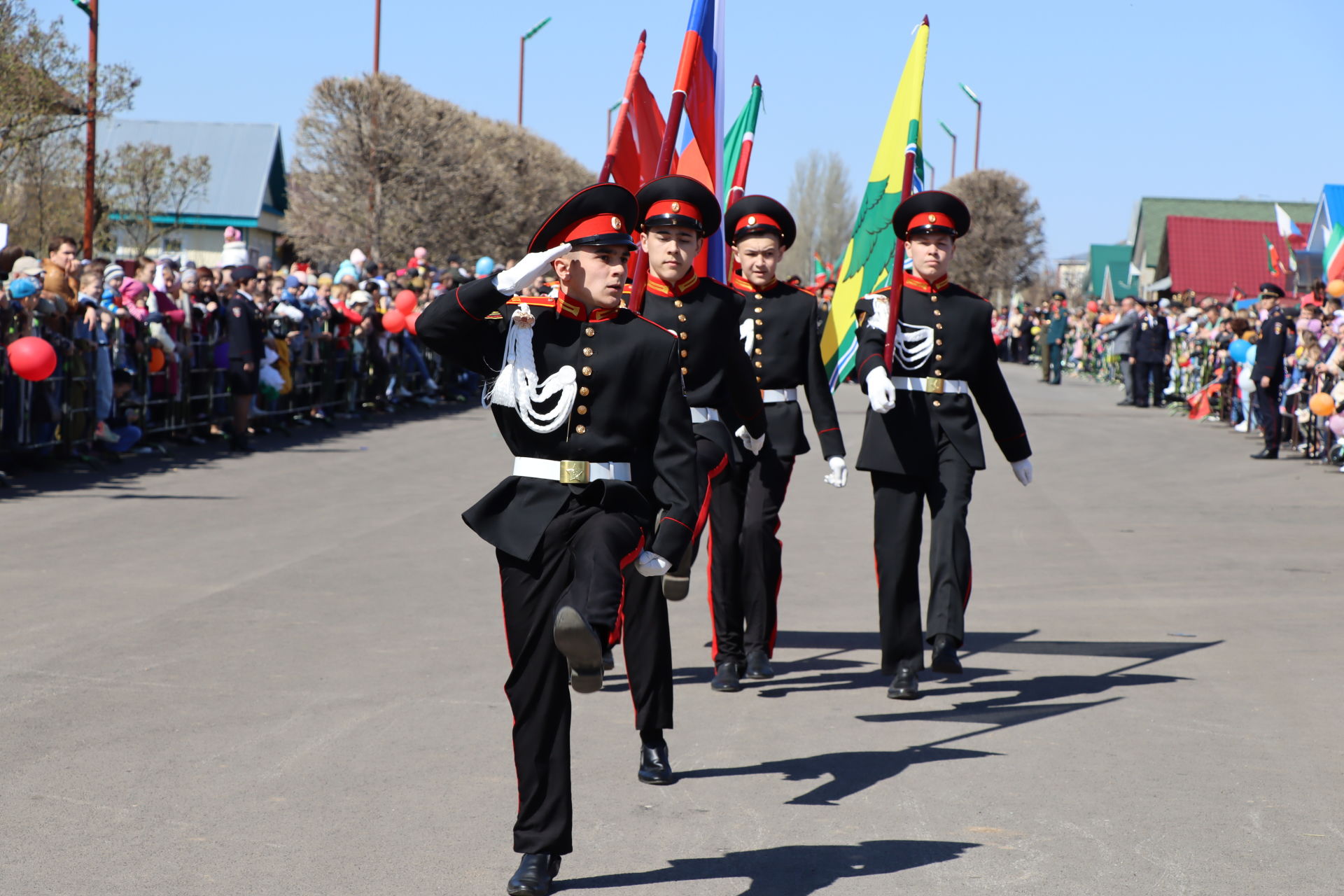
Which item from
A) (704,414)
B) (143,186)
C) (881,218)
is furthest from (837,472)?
(143,186)

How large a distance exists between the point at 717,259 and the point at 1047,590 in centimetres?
370

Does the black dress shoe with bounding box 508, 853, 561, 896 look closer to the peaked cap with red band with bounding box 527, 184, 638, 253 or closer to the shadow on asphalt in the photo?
the shadow on asphalt

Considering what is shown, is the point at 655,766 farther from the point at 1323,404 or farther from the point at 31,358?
the point at 1323,404

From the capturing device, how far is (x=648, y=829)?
5.07 metres

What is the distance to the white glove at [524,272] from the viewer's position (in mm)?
4402

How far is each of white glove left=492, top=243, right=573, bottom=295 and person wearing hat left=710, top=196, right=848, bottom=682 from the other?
2.80 m

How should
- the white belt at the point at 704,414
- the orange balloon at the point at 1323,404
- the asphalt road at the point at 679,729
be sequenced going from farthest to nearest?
1. the orange balloon at the point at 1323,404
2. the white belt at the point at 704,414
3. the asphalt road at the point at 679,729

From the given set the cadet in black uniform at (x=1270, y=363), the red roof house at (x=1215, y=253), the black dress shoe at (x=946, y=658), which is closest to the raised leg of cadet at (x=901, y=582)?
the black dress shoe at (x=946, y=658)

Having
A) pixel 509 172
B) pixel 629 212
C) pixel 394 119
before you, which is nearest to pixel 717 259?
pixel 629 212

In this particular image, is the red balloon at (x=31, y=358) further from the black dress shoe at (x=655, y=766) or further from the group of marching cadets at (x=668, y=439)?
the black dress shoe at (x=655, y=766)

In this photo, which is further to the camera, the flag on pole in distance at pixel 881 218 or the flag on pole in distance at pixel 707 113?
the flag on pole in distance at pixel 881 218

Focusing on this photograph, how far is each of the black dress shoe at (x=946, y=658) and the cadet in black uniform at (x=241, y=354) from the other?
37.6 feet

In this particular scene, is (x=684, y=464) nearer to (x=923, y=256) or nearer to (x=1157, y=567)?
(x=923, y=256)

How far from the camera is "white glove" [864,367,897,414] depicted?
7.11m
